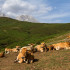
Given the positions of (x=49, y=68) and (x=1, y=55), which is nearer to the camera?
(x=49, y=68)

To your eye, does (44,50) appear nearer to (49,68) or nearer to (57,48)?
(57,48)

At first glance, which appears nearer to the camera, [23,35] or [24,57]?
[24,57]

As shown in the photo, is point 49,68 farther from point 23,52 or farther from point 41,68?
point 23,52

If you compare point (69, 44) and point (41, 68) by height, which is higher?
point (69, 44)

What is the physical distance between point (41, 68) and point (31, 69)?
84 cm

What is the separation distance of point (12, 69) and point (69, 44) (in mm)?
10473

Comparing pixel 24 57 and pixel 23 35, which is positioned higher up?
pixel 23 35

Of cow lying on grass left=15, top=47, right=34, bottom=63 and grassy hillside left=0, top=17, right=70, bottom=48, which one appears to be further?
grassy hillside left=0, top=17, right=70, bottom=48

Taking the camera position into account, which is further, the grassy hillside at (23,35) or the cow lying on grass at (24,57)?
the grassy hillside at (23,35)

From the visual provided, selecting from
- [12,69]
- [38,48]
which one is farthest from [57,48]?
[12,69]

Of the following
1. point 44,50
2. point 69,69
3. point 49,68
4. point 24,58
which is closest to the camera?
point 69,69

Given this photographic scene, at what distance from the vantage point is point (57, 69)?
8188 millimetres

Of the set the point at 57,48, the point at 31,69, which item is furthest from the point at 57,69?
the point at 57,48

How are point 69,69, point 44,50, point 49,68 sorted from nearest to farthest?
point 69,69
point 49,68
point 44,50
